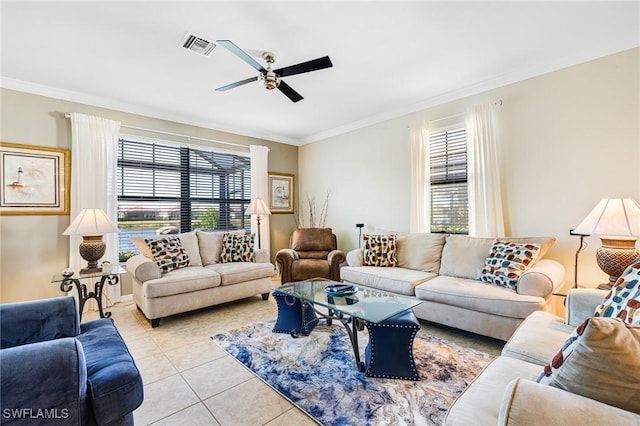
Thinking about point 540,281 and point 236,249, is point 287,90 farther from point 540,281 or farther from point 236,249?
point 540,281

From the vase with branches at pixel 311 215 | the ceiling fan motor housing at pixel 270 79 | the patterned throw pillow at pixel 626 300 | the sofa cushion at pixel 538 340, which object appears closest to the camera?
the patterned throw pillow at pixel 626 300

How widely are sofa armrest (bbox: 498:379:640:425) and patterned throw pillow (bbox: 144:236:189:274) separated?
345 cm

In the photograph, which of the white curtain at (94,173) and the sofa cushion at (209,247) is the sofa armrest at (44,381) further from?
the white curtain at (94,173)

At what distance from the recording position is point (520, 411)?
0.78m

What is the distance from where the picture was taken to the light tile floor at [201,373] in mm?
1666

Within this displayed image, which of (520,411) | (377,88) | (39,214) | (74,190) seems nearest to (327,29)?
(377,88)

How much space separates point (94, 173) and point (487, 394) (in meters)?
4.44

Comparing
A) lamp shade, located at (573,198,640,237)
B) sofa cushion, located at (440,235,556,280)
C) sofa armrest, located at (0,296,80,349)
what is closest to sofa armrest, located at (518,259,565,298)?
sofa cushion, located at (440,235,556,280)

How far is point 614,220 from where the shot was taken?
2.12 meters

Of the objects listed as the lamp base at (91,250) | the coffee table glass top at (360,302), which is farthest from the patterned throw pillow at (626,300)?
the lamp base at (91,250)

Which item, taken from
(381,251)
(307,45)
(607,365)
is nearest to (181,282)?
(381,251)

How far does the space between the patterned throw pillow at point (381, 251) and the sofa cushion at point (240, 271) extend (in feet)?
4.37

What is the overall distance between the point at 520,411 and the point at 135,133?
15.7 feet

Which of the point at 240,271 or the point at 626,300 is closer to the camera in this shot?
the point at 626,300
